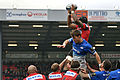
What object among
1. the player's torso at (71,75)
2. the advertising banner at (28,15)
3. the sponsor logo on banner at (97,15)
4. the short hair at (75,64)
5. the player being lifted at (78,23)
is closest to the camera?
the short hair at (75,64)

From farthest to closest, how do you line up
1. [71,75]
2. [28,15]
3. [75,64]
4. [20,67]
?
[20,67] < [28,15] < [71,75] < [75,64]

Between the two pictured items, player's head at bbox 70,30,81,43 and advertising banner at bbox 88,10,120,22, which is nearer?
player's head at bbox 70,30,81,43

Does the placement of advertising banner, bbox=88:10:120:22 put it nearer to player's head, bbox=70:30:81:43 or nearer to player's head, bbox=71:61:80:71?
player's head, bbox=70:30:81:43

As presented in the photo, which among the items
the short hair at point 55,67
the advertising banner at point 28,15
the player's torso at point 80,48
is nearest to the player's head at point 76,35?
the player's torso at point 80,48

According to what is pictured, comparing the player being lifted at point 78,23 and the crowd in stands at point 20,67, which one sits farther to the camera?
the crowd in stands at point 20,67

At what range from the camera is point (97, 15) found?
64.7ft

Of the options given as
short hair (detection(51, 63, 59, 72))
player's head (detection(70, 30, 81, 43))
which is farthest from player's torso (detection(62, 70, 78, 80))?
player's head (detection(70, 30, 81, 43))

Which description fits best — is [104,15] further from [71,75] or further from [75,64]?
[75,64]

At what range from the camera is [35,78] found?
6027mm

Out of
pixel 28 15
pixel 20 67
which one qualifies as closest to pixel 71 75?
pixel 28 15

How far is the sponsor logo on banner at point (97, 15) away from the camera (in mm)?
19562

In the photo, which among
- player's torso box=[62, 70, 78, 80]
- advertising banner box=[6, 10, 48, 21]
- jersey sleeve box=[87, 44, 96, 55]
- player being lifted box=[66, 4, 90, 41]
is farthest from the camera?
advertising banner box=[6, 10, 48, 21]

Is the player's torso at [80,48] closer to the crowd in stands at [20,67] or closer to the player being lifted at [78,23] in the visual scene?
the player being lifted at [78,23]

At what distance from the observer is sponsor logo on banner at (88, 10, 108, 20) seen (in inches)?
770
